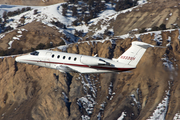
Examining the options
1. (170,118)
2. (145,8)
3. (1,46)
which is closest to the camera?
(170,118)

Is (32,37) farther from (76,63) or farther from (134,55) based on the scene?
(134,55)

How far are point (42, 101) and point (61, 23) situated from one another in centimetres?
5754

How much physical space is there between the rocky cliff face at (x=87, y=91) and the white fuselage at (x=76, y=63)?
23083mm

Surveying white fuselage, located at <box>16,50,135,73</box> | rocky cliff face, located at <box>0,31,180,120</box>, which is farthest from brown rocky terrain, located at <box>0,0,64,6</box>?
white fuselage, located at <box>16,50,135,73</box>

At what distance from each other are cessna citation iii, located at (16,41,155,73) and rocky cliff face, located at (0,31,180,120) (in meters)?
23.1

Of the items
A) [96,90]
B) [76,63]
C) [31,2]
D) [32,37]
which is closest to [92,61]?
[76,63]

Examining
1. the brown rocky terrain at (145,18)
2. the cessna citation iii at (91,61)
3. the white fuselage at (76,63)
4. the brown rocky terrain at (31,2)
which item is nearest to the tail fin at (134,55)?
the cessna citation iii at (91,61)

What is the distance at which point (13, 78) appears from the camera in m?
64.6

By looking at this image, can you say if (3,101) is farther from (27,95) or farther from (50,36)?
(50,36)

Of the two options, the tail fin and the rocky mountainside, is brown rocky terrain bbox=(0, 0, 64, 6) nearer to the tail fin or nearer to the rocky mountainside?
the rocky mountainside

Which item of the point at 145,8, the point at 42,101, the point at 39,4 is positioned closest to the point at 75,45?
the point at 42,101

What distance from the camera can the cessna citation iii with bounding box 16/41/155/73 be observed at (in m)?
33.3

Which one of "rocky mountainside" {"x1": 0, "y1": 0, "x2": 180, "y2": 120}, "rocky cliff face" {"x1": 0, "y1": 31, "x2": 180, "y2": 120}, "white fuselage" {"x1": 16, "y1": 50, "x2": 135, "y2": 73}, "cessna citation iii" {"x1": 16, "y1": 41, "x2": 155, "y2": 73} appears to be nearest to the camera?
"cessna citation iii" {"x1": 16, "y1": 41, "x2": 155, "y2": 73}

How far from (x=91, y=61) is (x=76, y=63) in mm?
2512
